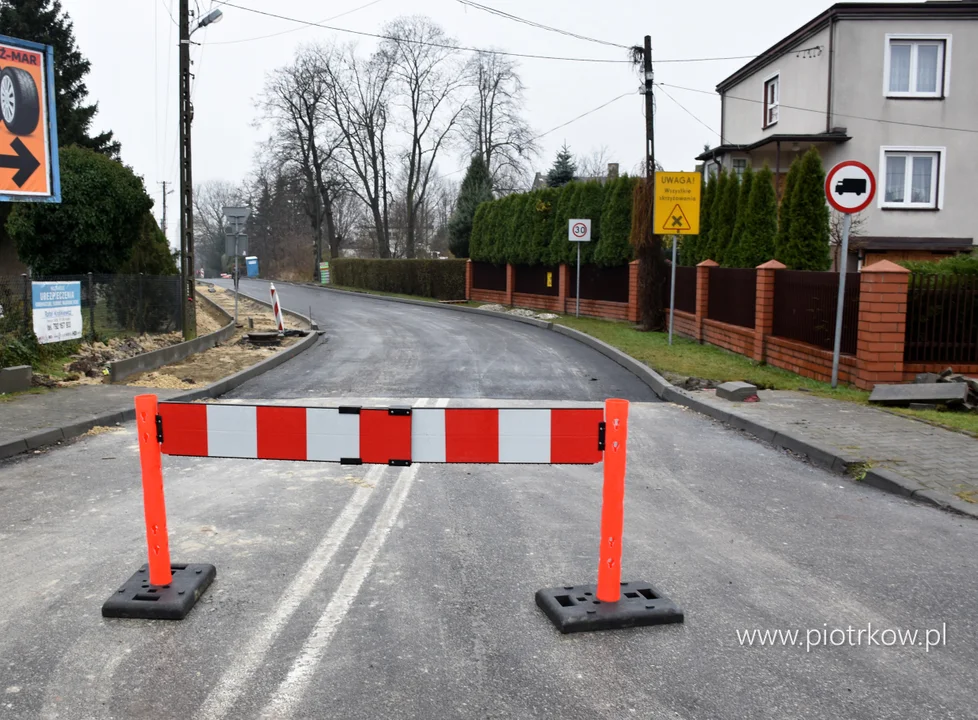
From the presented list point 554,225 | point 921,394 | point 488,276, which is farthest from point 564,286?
point 921,394

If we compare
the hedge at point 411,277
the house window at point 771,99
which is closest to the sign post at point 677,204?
the house window at point 771,99

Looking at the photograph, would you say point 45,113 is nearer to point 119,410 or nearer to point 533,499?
point 119,410

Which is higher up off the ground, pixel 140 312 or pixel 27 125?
pixel 27 125

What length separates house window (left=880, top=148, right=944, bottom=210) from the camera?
2645cm

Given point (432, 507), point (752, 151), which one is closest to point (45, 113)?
point (432, 507)

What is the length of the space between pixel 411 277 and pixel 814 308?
33.6 m

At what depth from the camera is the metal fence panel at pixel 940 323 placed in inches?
455

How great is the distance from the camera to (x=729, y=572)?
195 inches

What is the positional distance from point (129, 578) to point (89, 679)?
44.9 inches

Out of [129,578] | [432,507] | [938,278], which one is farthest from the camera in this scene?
[938,278]

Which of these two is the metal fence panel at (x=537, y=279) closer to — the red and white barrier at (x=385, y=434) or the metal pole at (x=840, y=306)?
the metal pole at (x=840, y=306)

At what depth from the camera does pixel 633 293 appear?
25109 millimetres

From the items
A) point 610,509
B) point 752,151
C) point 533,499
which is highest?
point 752,151

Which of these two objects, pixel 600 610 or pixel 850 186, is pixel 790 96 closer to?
pixel 850 186
